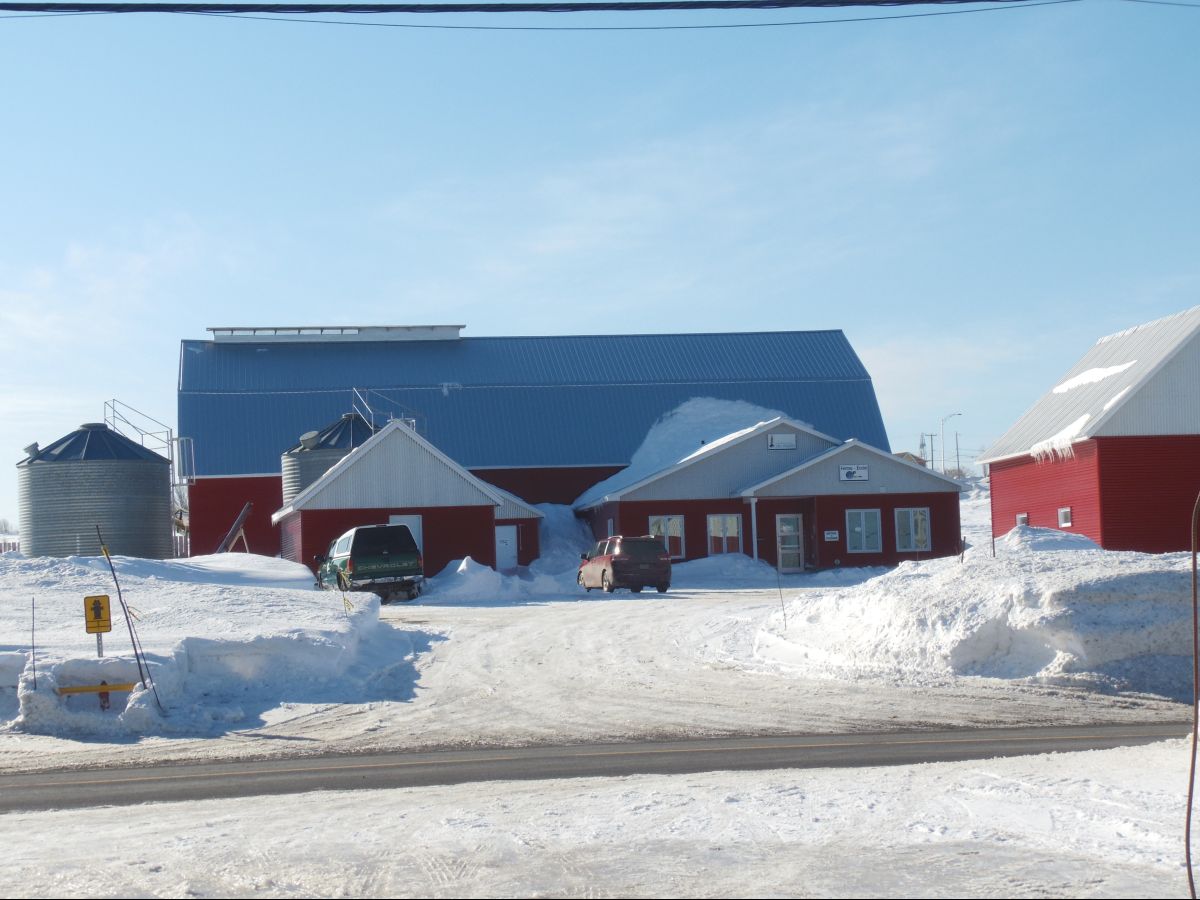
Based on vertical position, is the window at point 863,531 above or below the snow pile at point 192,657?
above

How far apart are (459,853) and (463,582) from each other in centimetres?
3064

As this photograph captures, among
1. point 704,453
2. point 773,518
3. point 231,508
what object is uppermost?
point 704,453

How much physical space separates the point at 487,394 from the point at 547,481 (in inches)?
200

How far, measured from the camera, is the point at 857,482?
1869 inches

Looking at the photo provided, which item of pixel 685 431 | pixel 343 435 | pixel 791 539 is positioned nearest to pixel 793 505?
pixel 791 539

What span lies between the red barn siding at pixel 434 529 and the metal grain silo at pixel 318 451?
301 centimetres

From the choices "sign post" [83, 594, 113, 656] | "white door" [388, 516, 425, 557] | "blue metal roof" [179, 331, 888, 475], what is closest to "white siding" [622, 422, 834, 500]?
"white door" [388, 516, 425, 557]

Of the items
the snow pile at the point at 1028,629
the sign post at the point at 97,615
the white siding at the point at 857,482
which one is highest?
the white siding at the point at 857,482

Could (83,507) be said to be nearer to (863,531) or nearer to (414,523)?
(414,523)

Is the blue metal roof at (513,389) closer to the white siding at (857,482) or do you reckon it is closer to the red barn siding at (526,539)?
the red barn siding at (526,539)

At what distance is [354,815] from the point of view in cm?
985

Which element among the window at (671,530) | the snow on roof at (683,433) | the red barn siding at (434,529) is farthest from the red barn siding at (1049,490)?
the red barn siding at (434,529)

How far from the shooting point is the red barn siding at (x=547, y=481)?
56094 mm

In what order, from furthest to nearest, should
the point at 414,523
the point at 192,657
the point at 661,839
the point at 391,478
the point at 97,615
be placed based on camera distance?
the point at 414,523
the point at 391,478
the point at 192,657
the point at 97,615
the point at 661,839
